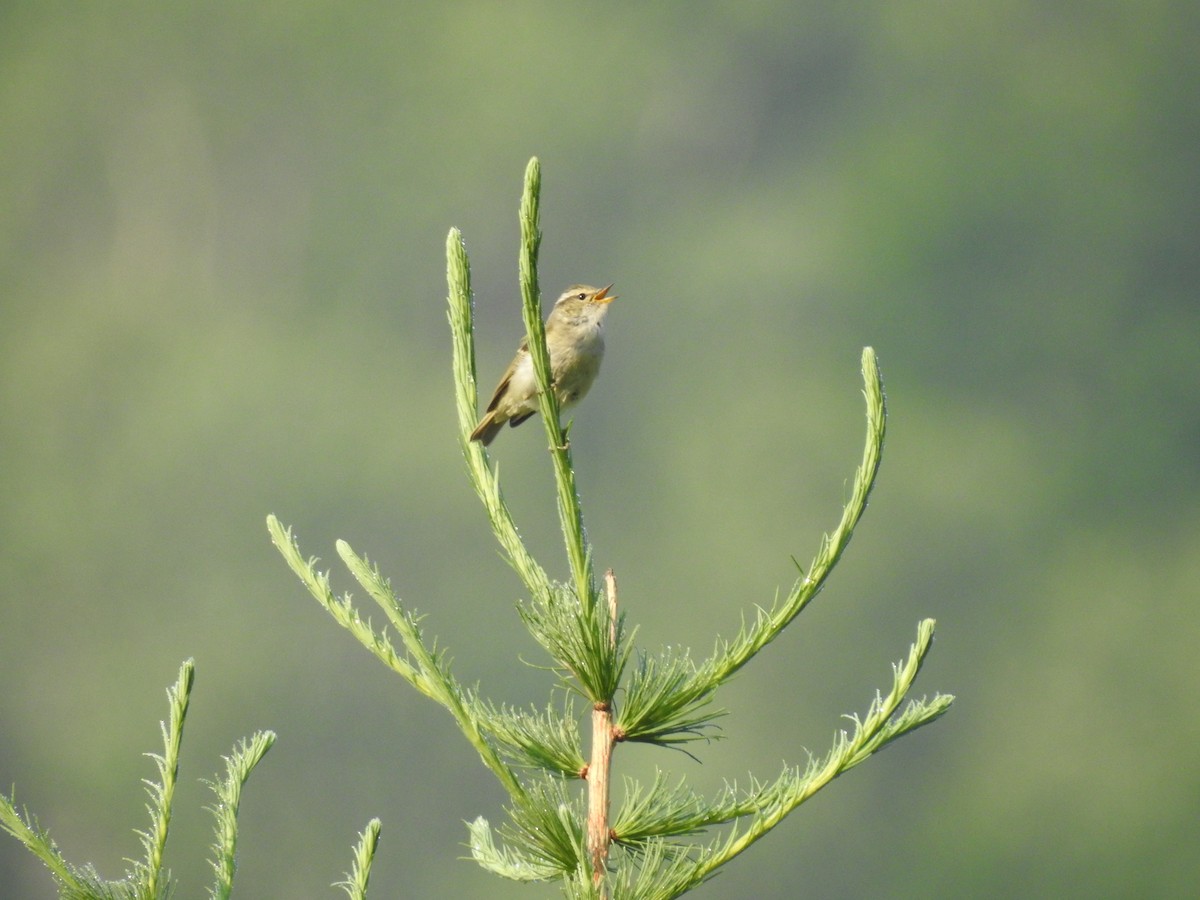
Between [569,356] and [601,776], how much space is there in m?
4.48

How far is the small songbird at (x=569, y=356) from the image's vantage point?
23.2ft

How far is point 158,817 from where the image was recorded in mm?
2596

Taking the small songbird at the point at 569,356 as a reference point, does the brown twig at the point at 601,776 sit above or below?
below

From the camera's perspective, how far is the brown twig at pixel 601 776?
104 inches

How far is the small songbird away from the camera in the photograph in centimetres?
706

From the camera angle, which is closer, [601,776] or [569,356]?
[601,776]

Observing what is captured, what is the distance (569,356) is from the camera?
703 centimetres

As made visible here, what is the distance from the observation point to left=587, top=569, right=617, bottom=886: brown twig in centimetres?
264

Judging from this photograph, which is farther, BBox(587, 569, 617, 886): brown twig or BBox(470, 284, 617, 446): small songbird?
BBox(470, 284, 617, 446): small songbird

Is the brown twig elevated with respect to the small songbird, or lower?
lower

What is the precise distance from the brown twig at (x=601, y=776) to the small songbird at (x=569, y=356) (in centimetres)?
389

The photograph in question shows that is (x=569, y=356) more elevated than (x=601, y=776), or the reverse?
(x=569, y=356)

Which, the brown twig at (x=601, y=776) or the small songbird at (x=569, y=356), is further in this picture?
the small songbird at (x=569, y=356)

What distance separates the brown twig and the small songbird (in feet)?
12.8
